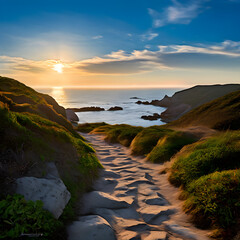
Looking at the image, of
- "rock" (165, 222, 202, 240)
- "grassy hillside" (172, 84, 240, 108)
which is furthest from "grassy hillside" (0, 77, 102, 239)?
"grassy hillside" (172, 84, 240, 108)

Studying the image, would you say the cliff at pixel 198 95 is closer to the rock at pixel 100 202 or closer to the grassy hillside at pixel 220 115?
the grassy hillside at pixel 220 115

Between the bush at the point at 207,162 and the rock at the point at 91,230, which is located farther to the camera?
the bush at the point at 207,162

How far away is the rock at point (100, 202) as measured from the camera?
5.58 m

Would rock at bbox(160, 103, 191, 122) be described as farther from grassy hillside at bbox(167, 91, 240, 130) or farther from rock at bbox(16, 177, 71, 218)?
rock at bbox(16, 177, 71, 218)

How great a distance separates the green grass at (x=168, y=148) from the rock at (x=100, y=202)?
188 inches

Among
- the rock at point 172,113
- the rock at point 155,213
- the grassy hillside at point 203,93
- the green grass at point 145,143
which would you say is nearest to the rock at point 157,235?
the rock at point 155,213

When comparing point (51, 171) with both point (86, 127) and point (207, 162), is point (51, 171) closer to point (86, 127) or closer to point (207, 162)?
point (207, 162)

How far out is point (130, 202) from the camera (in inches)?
236

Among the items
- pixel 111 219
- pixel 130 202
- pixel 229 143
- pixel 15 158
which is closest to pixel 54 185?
pixel 15 158

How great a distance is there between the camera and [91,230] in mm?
4340

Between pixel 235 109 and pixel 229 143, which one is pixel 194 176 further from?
pixel 235 109

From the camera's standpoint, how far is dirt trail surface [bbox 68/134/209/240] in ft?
14.4

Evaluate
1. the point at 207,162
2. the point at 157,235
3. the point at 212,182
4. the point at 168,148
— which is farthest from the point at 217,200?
the point at 168,148

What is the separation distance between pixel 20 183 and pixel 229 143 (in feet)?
Result: 24.0
